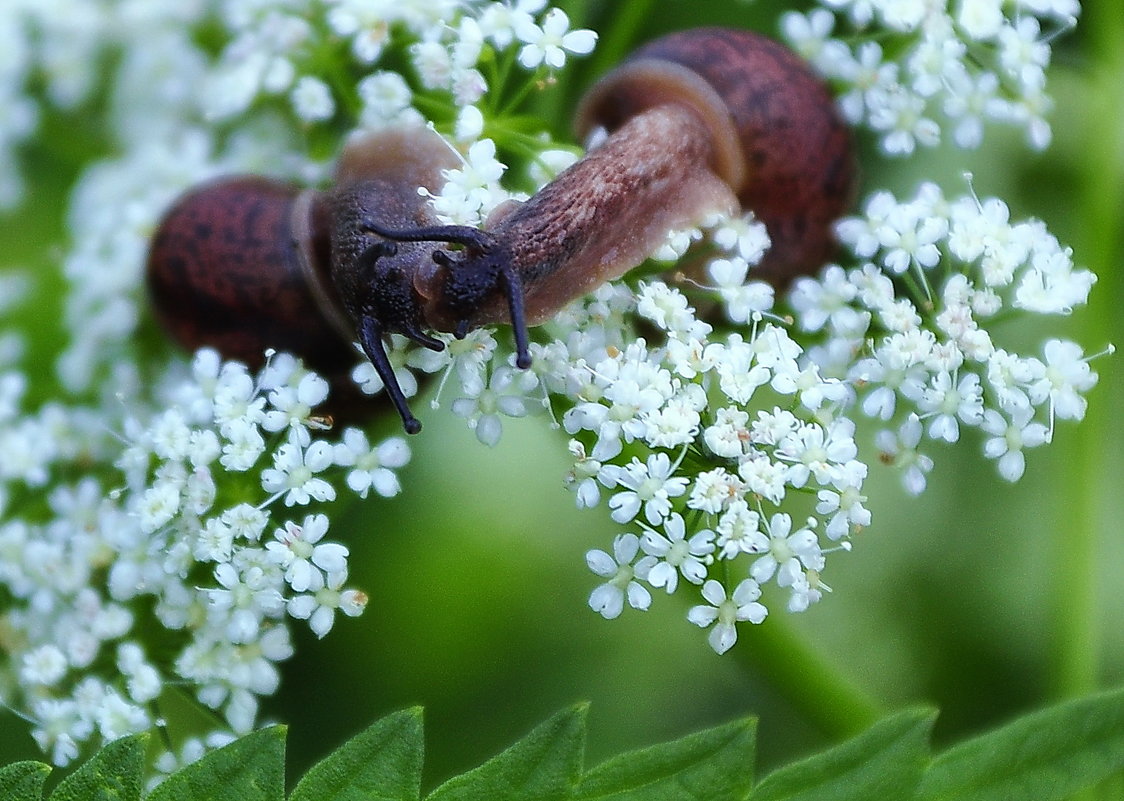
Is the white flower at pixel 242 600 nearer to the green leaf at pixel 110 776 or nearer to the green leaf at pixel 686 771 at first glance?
the green leaf at pixel 110 776

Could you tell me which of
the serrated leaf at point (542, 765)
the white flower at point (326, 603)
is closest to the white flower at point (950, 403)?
the serrated leaf at point (542, 765)

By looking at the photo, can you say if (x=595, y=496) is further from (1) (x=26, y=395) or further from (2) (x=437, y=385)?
(1) (x=26, y=395)

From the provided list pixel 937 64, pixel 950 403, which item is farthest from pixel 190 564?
pixel 937 64

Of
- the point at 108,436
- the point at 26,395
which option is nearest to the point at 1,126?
the point at 26,395

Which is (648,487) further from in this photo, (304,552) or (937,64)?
(937,64)

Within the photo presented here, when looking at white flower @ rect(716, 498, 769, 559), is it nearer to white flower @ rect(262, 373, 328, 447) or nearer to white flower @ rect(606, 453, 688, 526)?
white flower @ rect(606, 453, 688, 526)
